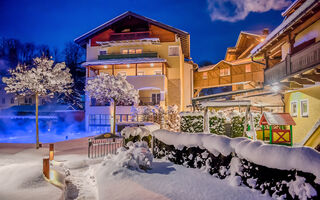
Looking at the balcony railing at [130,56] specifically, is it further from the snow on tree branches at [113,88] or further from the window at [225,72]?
the window at [225,72]

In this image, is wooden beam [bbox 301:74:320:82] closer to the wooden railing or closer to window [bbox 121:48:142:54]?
the wooden railing

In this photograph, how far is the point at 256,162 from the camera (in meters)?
5.11

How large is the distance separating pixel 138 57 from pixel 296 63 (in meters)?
18.4

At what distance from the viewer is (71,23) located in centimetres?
14262

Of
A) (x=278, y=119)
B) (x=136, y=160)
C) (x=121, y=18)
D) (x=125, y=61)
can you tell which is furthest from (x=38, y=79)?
(x=121, y=18)

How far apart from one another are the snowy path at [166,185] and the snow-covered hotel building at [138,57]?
18443 millimetres

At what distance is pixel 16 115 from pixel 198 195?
34.4 metres

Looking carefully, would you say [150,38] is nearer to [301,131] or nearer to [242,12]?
[301,131]

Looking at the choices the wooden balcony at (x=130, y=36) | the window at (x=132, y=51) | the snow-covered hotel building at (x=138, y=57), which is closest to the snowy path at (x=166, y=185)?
the snow-covered hotel building at (x=138, y=57)

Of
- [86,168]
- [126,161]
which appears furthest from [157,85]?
[126,161]

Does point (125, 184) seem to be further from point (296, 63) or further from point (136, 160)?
point (296, 63)

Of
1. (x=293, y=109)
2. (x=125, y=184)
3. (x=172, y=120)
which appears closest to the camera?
(x=125, y=184)

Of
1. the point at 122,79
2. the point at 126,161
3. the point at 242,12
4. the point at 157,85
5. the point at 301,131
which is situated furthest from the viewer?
the point at 242,12

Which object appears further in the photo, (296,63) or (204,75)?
(204,75)
